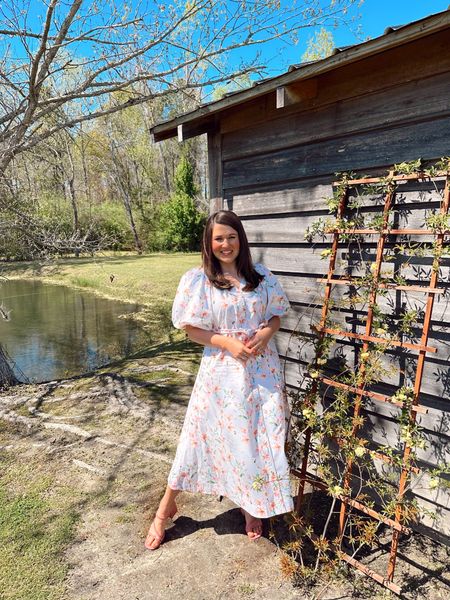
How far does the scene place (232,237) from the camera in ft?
Answer: 7.55

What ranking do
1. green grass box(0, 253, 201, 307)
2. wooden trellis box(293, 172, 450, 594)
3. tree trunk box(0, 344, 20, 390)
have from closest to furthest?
wooden trellis box(293, 172, 450, 594), tree trunk box(0, 344, 20, 390), green grass box(0, 253, 201, 307)

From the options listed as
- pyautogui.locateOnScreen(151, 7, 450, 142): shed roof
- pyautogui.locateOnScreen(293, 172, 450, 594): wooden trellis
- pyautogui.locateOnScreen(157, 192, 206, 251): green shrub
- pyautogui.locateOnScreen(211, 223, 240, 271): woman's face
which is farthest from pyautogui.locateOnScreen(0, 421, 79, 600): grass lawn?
pyautogui.locateOnScreen(157, 192, 206, 251): green shrub

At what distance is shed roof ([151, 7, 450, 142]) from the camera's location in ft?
6.15

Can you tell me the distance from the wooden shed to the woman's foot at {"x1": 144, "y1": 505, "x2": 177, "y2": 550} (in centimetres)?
132

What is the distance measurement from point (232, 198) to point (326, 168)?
0.95m

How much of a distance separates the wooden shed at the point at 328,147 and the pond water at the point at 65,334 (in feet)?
15.9

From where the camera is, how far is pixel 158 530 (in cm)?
259

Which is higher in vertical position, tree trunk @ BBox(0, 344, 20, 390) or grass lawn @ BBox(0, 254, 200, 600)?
tree trunk @ BBox(0, 344, 20, 390)

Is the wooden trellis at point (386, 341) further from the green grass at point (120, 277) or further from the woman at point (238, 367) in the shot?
the green grass at point (120, 277)

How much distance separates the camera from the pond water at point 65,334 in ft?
24.3

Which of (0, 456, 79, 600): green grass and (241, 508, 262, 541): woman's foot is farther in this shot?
(241, 508, 262, 541): woman's foot

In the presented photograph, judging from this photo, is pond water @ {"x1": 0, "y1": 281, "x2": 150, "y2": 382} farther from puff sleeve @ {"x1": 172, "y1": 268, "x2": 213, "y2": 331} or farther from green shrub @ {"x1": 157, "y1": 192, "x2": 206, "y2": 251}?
green shrub @ {"x1": 157, "y1": 192, "x2": 206, "y2": 251}

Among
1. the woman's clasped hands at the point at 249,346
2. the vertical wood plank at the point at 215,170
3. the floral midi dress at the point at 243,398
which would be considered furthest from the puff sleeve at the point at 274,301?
the vertical wood plank at the point at 215,170

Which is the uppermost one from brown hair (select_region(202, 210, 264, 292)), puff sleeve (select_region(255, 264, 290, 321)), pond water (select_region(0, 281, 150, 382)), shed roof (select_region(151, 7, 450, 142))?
shed roof (select_region(151, 7, 450, 142))
